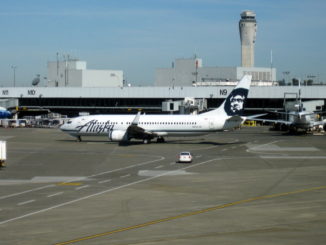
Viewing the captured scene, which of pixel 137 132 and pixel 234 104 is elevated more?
pixel 234 104

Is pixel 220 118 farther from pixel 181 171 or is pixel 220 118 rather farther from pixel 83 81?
pixel 83 81

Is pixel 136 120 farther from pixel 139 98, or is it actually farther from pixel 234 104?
pixel 139 98

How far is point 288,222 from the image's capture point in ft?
83.7

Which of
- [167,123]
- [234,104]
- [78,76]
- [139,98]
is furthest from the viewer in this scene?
[78,76]

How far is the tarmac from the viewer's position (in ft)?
76.5

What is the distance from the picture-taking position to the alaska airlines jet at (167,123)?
71.9m

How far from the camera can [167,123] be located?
74062 mm

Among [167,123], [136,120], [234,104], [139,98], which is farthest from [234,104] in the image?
[139,98]

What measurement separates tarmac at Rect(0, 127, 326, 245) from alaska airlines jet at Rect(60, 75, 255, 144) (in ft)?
39.5

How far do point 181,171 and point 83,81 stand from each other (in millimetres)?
141855

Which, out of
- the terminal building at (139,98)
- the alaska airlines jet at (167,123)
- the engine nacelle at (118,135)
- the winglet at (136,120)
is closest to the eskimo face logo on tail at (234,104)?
the alaska airlines jet at (167,123)

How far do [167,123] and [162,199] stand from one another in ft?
138

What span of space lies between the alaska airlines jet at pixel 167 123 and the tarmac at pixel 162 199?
39.5 feet

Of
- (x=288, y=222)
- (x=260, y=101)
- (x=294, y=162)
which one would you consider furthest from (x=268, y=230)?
(x=260, y=101)
